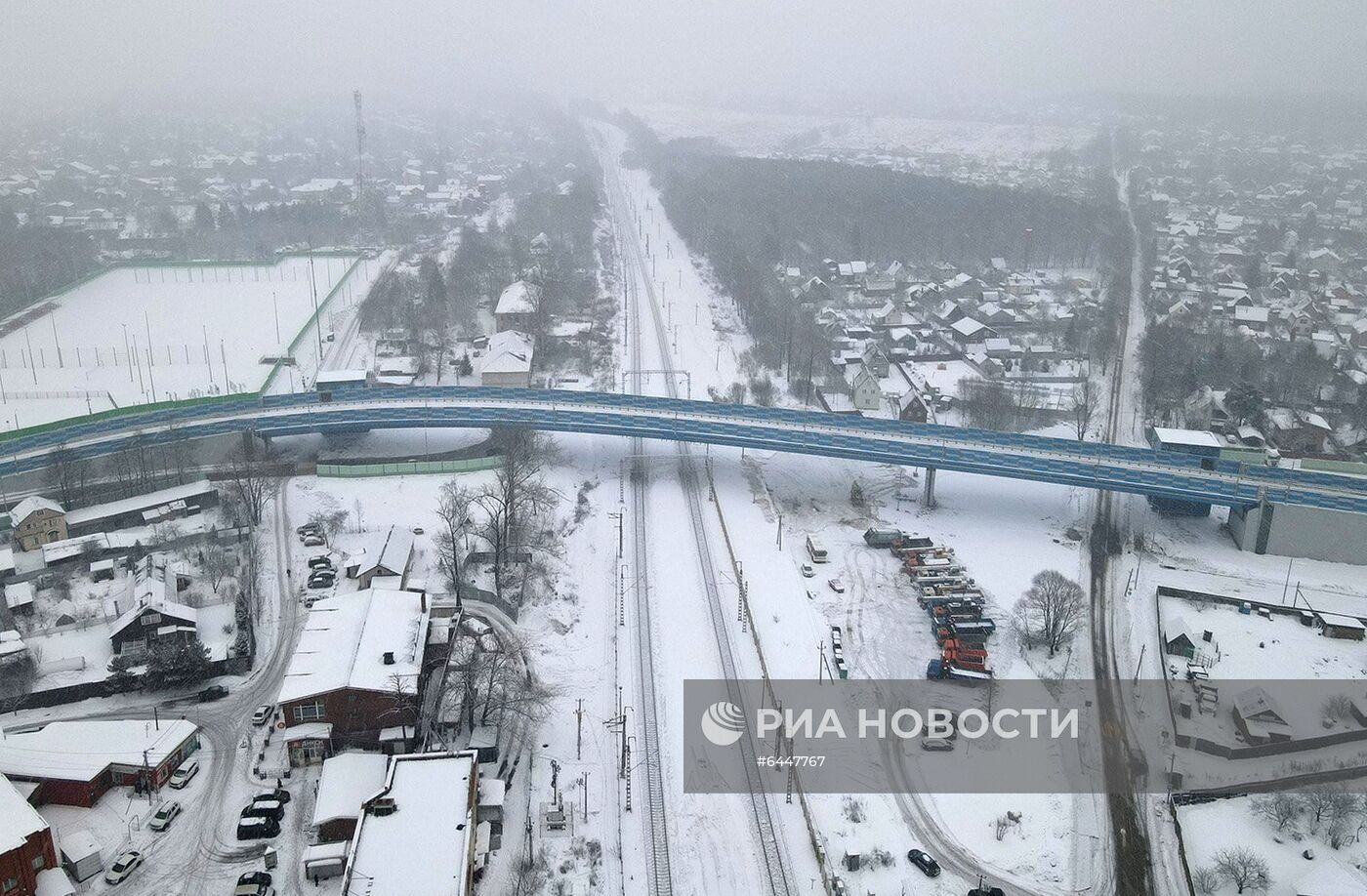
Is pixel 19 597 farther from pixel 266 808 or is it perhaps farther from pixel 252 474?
pixel 266 808

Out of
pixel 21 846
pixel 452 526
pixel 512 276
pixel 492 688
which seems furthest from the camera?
pixel 512 276

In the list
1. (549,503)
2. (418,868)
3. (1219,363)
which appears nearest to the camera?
(418,868)

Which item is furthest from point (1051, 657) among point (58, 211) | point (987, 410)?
point (58, 211)

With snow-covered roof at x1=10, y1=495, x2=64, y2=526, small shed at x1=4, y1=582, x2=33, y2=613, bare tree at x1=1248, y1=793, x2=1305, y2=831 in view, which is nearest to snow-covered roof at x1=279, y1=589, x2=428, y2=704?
small shed at x1=4, y1=582, x2=33, y2=613

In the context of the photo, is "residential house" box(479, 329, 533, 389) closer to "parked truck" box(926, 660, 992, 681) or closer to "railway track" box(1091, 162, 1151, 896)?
"railway track" box(1091, 162, 1151, 896)

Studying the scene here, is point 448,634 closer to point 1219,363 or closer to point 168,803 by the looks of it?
point 168,803

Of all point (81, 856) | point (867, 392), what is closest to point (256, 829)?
point (81, 856)

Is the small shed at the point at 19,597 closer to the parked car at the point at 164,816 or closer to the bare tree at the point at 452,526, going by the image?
the parked car at the point at 164,816

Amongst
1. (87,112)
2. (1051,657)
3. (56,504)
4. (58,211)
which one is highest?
(87,112)
